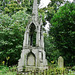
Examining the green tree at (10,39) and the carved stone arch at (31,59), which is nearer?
the carved stone arch at (31,59)

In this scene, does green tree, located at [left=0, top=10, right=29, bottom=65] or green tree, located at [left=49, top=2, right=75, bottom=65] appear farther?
Result: green tree, located at [left=0, top=10, right=29, bottom=65]

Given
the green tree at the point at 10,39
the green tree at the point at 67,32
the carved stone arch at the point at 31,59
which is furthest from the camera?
the green tree at the point at 10,39

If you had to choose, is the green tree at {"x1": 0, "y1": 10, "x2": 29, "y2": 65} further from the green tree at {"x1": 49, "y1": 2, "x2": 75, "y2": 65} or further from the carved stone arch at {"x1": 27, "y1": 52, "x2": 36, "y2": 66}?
the green tree at {"x1": 49, "y1": 2, "x2": 75, "y2": 65}

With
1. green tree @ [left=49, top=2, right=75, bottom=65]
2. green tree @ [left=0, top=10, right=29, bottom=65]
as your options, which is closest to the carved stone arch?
green tree @ [left=0, top=10, right=29, bottom=65]

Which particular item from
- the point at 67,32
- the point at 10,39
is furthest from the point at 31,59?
the point at 67,32

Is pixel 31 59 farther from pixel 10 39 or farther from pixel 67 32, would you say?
pixel 67 32

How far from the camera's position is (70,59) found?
531 inches

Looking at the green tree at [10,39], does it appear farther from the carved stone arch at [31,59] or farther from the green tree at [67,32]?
the green tree at [67,32]

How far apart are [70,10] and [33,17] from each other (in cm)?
870

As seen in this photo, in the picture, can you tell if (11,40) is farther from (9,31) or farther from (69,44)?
(69,44)

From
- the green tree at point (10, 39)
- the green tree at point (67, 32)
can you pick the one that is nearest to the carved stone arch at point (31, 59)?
the green tree at point (10, 39)

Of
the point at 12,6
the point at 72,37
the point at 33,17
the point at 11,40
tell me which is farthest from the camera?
the point at 12,6

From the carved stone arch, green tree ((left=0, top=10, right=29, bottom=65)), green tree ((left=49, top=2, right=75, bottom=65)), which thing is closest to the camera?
the carved stone arch

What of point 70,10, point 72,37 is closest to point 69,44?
point 72,37
